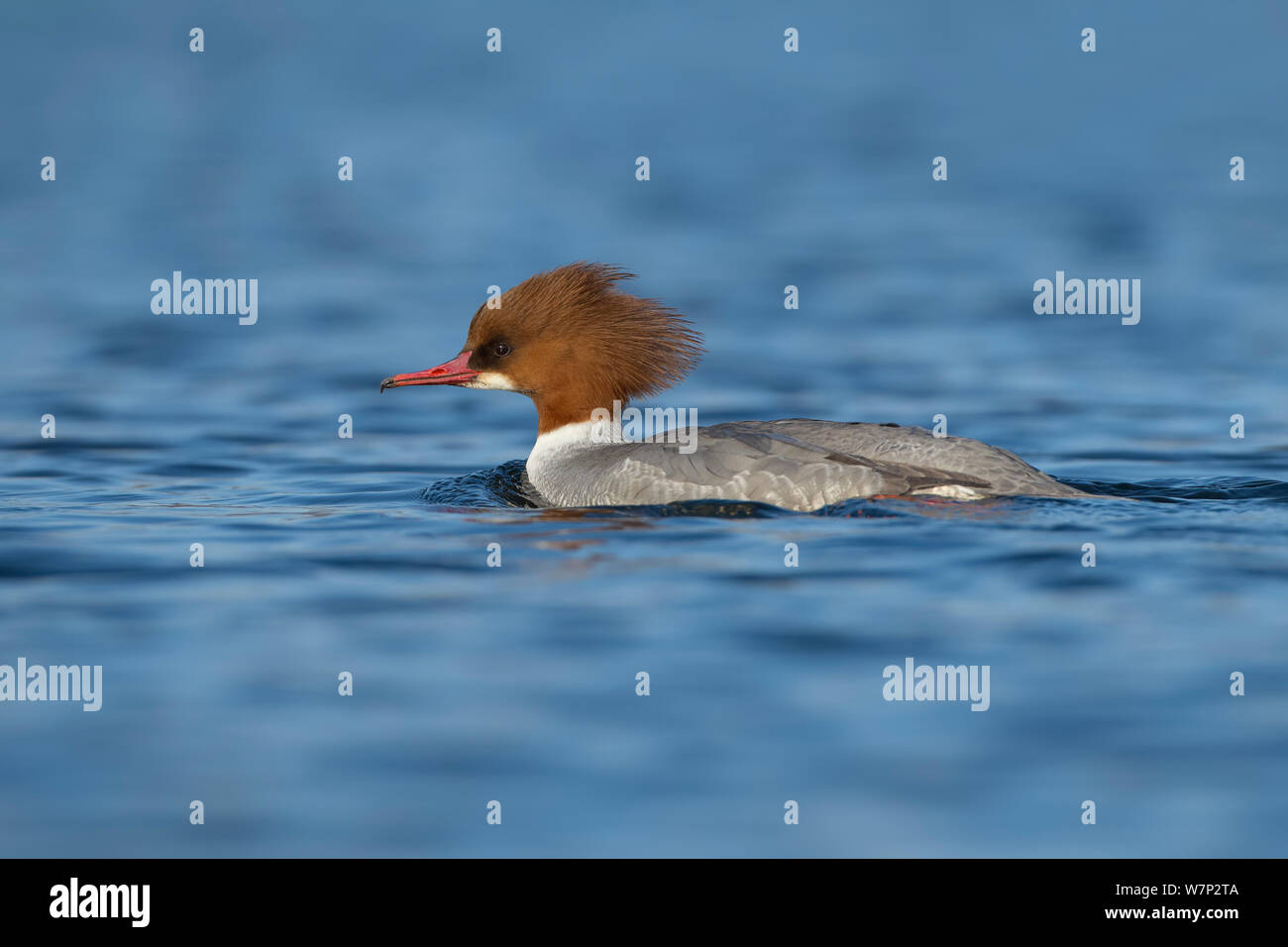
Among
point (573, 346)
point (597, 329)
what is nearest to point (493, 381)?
point (573, 346)

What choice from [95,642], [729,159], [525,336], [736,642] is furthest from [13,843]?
[729,159]

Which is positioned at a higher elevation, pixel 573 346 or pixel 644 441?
pixel 573 346

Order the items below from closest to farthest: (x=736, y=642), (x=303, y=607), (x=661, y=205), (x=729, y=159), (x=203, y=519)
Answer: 1. (x=736, y=642)
2. (x=303, y=607)
3. (x=203, y=519)
4. (x=661, y=205)
5. (x=729, y=159)

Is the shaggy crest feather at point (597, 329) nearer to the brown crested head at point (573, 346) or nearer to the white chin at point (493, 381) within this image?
the brown crested head at point (573, 346)

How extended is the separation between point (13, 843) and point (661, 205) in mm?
16113

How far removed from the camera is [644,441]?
914cm

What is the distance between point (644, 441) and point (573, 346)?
75cm

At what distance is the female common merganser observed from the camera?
837 centimetres

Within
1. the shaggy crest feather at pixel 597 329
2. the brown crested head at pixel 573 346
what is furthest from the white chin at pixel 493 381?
the shaggy crest feather at pixel 597 329

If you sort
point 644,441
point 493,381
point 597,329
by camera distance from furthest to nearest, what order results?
1. point 493,381
2. point 597,329
3. point 644,441

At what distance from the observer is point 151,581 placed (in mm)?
7340

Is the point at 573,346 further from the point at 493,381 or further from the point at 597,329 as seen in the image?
the point at 493,381

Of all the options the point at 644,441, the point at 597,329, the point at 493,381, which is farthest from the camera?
the point at 493,381

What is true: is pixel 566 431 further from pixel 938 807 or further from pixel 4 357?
pixel 4 357
